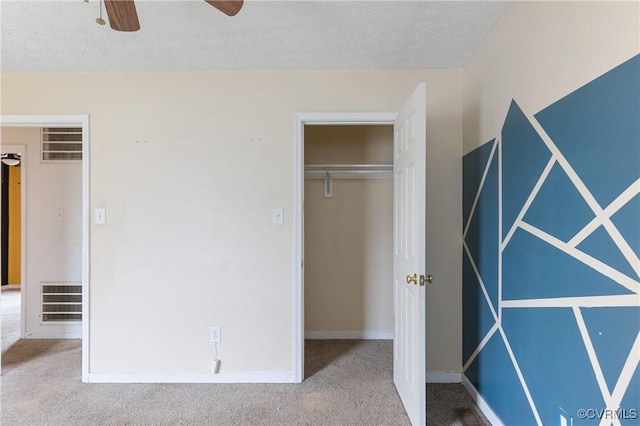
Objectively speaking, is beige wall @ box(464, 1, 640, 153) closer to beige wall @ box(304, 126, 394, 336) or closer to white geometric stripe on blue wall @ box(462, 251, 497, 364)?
white geometric stripe on blue wall @ box(462, 251, 497, 364)

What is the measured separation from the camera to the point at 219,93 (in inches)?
93.7

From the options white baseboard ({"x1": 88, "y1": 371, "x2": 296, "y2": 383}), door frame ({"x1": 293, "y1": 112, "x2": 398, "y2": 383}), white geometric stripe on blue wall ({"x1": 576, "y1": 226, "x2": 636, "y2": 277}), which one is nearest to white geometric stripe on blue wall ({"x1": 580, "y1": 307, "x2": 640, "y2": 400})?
white geometric stripe on blue wall ({"x1": 576, "y1": 226, "x2": 636, "y2": 277})

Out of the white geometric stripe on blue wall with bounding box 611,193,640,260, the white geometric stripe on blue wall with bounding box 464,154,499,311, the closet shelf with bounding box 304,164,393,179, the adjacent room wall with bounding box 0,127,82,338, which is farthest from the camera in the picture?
the adjacent room wall with bounding box 0,127,82,338

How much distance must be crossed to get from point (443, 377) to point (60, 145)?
4151 millimetres

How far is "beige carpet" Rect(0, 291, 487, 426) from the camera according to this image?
193cm

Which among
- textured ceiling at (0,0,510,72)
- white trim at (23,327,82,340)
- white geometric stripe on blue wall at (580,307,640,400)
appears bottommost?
white trim at (23,327,82,340)

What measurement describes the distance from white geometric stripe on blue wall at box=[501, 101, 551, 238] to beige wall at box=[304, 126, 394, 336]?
1.56 meters

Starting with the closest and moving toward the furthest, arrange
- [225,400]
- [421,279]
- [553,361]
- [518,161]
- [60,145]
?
[553,361]
[518,161]
[421,279]
[225,400]
[60,145]

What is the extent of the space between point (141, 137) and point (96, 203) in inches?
23.2

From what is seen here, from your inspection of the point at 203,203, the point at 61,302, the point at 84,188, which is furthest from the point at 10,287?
the point at 203,203

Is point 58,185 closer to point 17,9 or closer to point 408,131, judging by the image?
point 17,9

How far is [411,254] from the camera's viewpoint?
1891 mm

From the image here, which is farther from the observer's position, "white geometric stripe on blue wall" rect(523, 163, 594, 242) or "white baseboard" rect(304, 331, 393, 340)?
"white baseboard" rect(304, 331, 393, 340)

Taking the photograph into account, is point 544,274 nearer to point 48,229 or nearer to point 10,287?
point 48,229
